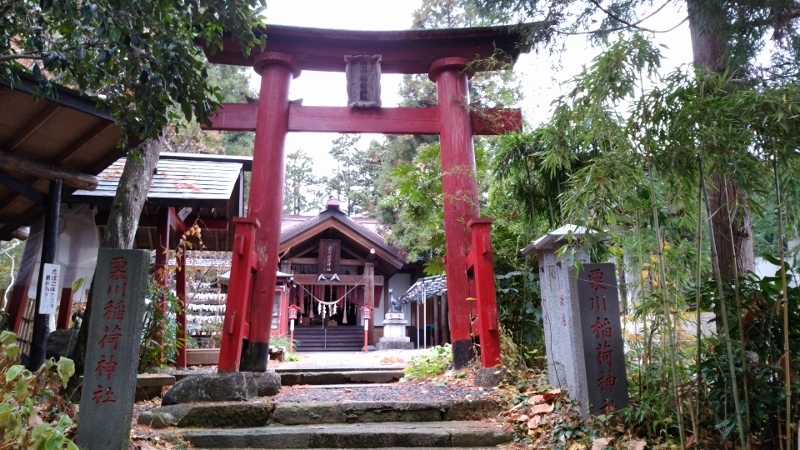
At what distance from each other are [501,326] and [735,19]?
3.50m

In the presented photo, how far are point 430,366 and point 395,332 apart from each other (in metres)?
11.2

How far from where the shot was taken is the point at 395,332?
17.7 m

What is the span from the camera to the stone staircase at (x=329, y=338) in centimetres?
1936

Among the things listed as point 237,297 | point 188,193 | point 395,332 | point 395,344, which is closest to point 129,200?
point 188,193

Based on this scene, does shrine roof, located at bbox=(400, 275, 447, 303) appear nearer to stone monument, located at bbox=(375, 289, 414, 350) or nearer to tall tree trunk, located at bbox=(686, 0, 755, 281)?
stone monument, located at bbox=(375, 289, 414, 350)

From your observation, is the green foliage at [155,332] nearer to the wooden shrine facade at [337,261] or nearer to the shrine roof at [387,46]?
the shrine roof at [387,46]

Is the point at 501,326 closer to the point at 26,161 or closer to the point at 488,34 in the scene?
the point at 488,34

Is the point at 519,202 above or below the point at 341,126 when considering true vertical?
below

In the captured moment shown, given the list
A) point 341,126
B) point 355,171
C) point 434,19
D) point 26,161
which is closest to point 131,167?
point 26,161

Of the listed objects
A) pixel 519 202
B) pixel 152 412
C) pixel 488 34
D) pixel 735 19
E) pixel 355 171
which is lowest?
pixel 152 412

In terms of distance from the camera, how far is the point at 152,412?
14.3 ft

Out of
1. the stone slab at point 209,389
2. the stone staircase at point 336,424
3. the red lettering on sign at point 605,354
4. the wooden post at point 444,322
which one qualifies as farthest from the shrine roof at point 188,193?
the wooden post at point 444,322

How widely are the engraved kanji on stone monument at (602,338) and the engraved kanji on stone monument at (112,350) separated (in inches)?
117

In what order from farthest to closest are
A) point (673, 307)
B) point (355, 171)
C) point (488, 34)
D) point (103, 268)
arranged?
point (355, 171) < point (488, 34) < point (673, 307) < point (103, 268)
